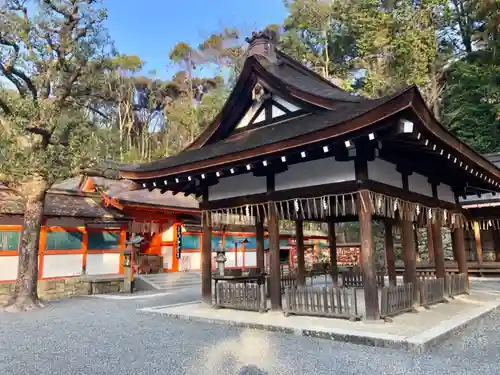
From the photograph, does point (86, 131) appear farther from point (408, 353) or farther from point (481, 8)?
point (481, 8)

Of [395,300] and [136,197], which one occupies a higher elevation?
[136,197]

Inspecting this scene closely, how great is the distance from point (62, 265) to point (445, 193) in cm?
1295

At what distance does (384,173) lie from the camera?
7898 mm

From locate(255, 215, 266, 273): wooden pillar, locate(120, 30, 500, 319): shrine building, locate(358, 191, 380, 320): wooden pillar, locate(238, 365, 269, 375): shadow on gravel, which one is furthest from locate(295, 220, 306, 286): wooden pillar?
locate(238, 365, 269, 375): shadow on gravel

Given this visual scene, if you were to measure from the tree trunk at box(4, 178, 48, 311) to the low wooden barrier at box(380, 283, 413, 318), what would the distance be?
9362mm

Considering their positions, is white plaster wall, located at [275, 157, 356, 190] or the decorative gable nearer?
white plaster wall, located at [275, 157, 356, 190]

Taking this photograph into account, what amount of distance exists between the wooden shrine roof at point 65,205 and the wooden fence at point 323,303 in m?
9.69

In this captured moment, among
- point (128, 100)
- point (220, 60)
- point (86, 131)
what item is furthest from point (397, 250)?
point (128, 100)

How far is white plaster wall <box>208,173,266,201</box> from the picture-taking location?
29.5ft

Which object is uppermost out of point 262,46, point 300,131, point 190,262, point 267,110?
point 262,46

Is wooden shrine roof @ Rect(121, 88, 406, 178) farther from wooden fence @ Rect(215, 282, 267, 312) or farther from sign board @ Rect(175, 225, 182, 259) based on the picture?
sign board @ Rect(175, 225, 182, 259)

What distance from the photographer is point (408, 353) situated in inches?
213

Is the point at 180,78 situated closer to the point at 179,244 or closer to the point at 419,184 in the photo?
the point at 179,244

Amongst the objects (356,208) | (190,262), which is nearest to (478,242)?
(356,208)
